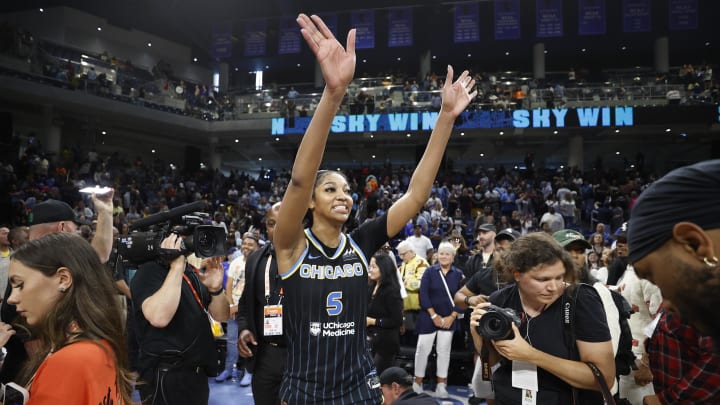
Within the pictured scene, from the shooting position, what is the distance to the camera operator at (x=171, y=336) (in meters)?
2.72

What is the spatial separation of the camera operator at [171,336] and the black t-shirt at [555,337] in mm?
1581

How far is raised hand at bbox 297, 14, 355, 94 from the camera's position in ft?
6.14

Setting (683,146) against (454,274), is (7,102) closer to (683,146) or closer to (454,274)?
(454,274)

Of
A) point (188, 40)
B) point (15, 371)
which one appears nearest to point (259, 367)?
point (15, 371)

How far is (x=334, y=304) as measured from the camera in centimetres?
213

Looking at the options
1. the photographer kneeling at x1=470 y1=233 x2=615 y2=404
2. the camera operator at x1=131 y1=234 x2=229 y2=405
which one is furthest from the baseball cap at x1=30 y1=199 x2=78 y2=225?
the photographer kneeling at x1=470 y1=233 x2=615 y2=404

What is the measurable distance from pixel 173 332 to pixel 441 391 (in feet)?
13.4

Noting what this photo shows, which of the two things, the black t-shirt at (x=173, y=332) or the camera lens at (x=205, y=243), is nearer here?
the camera lens at (x=205, y=243)

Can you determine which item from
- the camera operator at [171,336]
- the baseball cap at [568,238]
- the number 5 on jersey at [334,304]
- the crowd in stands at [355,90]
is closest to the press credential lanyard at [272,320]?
the camera operator at [171,336]

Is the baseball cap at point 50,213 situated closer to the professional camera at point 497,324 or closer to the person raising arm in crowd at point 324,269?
the person raising arm in crowd at point 324,269

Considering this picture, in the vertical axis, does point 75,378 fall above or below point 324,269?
below

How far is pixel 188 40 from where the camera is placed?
28.6 metres

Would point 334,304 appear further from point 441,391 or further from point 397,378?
point 441,391

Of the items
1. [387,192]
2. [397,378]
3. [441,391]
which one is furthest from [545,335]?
[387,192]
